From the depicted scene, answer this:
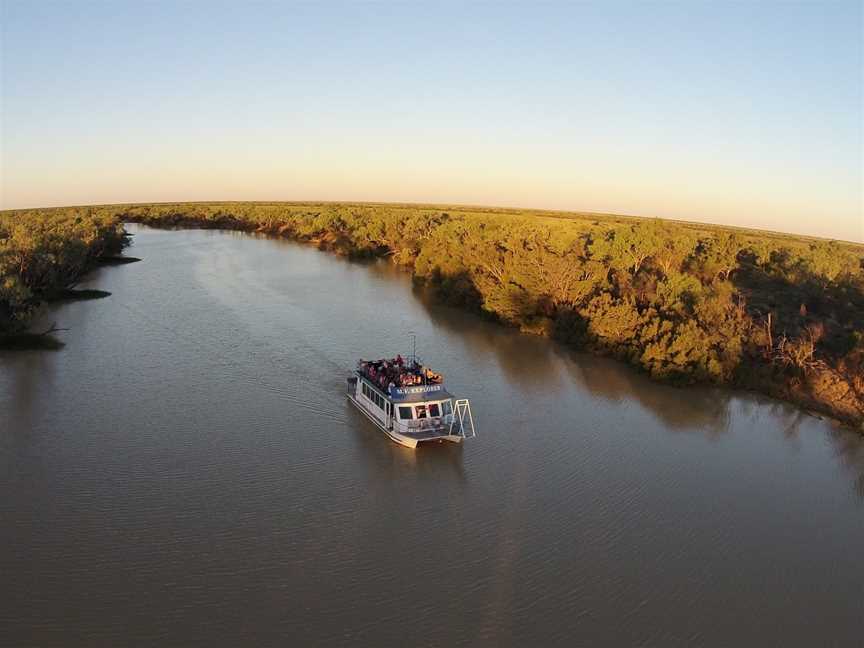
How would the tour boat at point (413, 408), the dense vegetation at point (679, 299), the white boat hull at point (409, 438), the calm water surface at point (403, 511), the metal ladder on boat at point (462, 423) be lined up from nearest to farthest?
A: the calm water surface at point (403, 511), the white boat hull at point (409, 438), the tour boat at point (413, 408), the metal ladder on boat at point (462, 423), the dense vegetation at point (679, 299)

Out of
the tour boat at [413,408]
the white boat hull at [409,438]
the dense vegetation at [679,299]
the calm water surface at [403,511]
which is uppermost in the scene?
the dense vegetation at [679,299]

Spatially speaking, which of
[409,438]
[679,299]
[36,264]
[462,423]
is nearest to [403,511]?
[409,438]

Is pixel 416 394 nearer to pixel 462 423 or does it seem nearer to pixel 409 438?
pixel 409 438

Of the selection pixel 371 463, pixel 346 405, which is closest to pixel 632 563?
pixel 371 463

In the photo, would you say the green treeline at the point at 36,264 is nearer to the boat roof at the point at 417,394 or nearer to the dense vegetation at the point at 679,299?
the dense vegetation at the point at 679,299

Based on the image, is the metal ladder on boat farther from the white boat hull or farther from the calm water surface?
the calm water surface

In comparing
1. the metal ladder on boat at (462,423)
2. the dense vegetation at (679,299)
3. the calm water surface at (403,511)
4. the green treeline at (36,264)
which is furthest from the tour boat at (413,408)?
the green treeline at (36,264)

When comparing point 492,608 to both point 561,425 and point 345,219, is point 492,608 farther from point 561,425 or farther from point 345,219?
point 345,219
